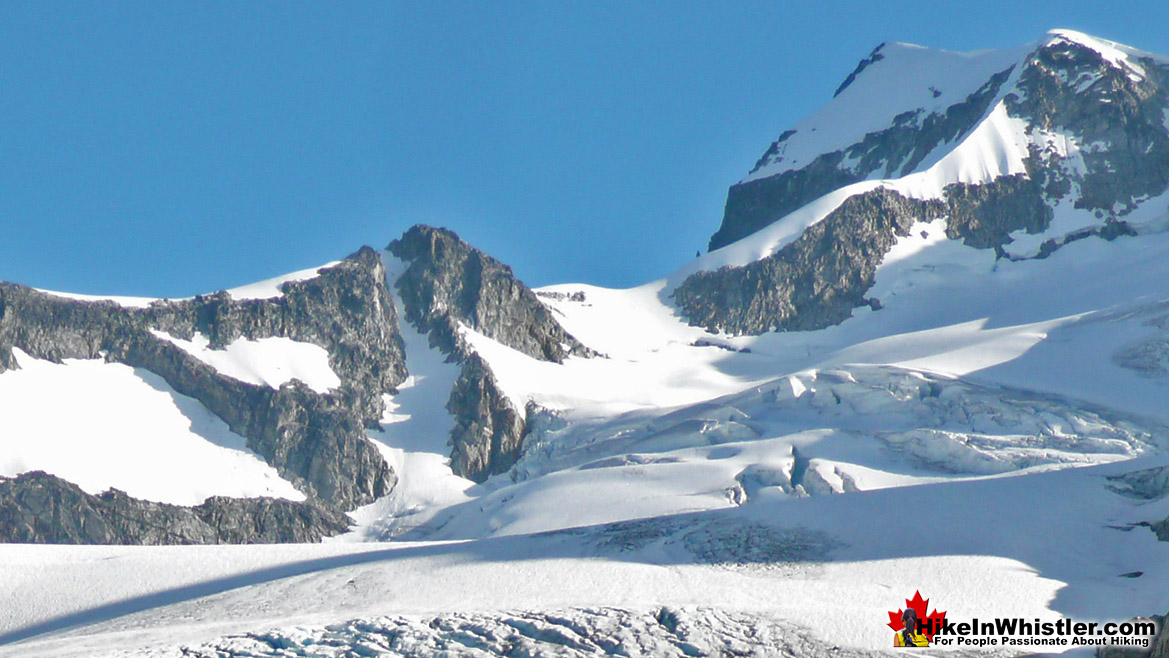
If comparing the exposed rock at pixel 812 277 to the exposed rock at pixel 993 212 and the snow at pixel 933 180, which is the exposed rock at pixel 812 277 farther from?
the exposed rock at pixel 993 212

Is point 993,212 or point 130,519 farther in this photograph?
point 993,212

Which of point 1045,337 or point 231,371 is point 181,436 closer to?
point 231,371

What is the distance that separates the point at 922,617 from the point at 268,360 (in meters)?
110

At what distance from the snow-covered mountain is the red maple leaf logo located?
0.83 m

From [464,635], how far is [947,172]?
527 ft

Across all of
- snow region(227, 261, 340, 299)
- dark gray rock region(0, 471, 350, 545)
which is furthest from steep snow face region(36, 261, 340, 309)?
dark gray rock region(0, 471, 350, 545)

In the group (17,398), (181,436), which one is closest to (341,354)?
(181,436)

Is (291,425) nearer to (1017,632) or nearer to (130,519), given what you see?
(130,519)

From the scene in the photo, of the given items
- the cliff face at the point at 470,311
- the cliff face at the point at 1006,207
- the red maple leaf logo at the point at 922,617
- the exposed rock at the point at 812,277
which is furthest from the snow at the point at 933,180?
the red maple leaf logo at the point at 922,617

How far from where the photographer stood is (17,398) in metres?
123

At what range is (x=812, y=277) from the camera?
177125mm

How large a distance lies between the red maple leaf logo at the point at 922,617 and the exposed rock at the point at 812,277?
132 metres

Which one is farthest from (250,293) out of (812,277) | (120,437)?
(812,277)

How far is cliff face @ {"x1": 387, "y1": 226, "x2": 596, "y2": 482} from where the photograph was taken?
138250 mm
